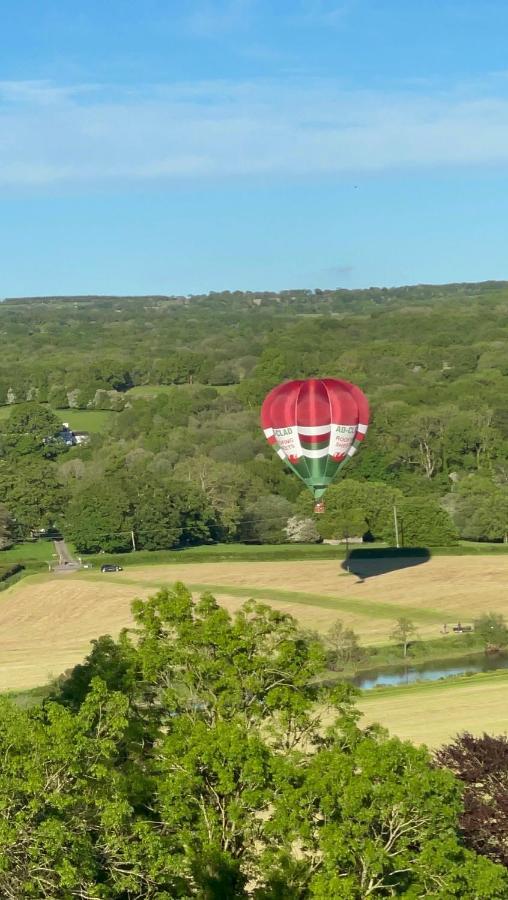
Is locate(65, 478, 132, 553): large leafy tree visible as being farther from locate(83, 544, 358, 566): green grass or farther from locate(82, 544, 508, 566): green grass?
locate(83, 544, 358, 566): green grass

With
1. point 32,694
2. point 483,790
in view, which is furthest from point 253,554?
point 483,790

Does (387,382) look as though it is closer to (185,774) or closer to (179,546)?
(179,546)

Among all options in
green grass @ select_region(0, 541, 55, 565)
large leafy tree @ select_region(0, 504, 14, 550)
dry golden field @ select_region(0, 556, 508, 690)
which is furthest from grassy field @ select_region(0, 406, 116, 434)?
dry golden field @ select_region(0, 556, 508, 690)

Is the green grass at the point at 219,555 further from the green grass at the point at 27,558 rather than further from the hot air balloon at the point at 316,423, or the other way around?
the hot air balloon at the point at 316,423

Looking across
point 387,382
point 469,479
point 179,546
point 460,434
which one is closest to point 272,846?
point 179,546

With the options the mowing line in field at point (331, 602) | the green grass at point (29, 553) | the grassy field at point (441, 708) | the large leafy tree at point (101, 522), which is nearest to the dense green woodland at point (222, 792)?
the grassy field at point (441, 708)

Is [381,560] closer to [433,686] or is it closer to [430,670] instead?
[430,670]
